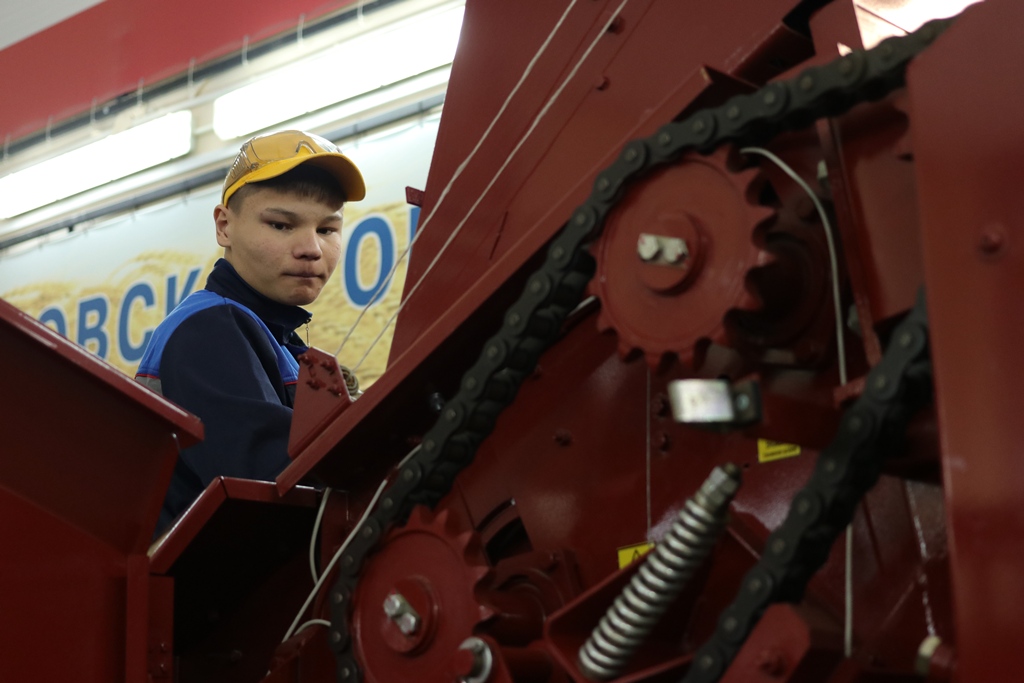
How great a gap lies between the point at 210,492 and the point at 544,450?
485mm

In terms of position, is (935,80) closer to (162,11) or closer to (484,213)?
(484,213)

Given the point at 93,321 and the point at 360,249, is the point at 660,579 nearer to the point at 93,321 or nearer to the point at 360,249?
the point at 360,249

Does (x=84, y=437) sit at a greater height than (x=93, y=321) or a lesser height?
lesser

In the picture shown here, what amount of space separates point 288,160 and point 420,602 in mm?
1235

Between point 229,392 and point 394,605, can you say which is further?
point 229,392

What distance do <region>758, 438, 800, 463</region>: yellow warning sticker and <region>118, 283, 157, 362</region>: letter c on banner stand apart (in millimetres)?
3888

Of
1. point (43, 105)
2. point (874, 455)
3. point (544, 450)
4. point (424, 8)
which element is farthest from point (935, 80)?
point (43, 105)

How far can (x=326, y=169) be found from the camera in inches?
96.4

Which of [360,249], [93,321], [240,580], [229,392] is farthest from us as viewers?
[93,321]

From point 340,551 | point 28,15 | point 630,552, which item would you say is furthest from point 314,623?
point 28,15

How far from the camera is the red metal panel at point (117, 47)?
4.69m

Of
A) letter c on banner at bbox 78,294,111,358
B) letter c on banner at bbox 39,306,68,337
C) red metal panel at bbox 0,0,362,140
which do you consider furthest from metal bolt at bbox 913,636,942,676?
letter c on banner at bbox 39,306,68,337

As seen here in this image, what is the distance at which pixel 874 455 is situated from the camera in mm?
1104

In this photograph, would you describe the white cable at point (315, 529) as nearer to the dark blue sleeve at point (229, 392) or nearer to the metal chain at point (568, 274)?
the metal chain at point (568, 274)
